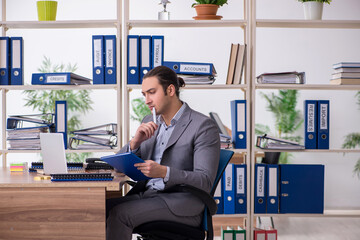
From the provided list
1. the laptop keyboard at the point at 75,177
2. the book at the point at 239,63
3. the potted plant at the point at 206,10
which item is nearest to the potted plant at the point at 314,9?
the book at the point at 239,63

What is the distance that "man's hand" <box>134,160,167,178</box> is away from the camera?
2.11m

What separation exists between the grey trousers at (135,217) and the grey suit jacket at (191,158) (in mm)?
41

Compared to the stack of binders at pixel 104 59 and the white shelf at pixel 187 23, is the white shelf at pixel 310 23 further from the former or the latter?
the stack of binders at pixel 104 59

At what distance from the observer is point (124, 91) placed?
358cm

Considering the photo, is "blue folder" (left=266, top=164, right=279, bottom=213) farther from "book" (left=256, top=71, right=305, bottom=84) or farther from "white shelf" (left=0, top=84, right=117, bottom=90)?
"white shelf" (left=0, top=84, right=117, bottom=90)

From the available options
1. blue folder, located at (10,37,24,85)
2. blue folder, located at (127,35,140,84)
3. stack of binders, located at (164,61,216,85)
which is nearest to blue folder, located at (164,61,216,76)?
stack of binders, located at (164,61,216,85)

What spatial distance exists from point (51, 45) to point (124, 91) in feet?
10.5

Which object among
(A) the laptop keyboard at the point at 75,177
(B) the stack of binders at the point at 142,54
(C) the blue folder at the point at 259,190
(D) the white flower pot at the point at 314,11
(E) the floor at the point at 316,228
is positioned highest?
(D) the white flower pot at the point at 314,11

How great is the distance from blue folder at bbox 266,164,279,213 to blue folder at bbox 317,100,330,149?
401 mm

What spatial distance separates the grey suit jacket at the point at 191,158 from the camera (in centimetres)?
221

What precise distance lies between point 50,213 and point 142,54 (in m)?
1.65

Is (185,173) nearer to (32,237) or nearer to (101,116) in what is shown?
(32,237)

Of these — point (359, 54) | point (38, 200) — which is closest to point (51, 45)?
point (359, 54)

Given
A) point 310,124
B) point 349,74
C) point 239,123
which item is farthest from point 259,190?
point 349,74
